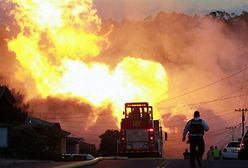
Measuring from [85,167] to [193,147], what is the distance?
4.13 m

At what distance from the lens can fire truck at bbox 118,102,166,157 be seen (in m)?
47.0

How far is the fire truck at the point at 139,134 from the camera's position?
4697 cm

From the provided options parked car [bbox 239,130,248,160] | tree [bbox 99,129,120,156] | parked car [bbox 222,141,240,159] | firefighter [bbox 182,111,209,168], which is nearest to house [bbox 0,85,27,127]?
parked car [bbox 222,141,240,159]

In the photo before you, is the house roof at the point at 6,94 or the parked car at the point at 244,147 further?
the house roof at the point at 6,94

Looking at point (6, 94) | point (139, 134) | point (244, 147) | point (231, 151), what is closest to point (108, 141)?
point (139, 134)

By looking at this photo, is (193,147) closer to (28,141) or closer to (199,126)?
(199,126)

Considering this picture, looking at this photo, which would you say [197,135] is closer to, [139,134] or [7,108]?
[139,134]

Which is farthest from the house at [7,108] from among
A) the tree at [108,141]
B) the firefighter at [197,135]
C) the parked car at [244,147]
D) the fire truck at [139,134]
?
the tree at [108,141]

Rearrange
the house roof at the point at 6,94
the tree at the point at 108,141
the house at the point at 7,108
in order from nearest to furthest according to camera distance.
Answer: the house roof at the point at 6,94 < the house at the point at 7,108 < the tree at the point at 108,141

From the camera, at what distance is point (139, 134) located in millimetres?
47094

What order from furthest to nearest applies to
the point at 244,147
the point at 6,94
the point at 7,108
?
the point at 7,108 → the point at 6,94 → the point at 244,147

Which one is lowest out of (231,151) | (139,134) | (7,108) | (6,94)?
(231,151)

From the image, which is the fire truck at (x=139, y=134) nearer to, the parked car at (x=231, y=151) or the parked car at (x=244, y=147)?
the parked car at (x=231, y=151)

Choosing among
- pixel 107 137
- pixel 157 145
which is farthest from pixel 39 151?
pixel 107 137
